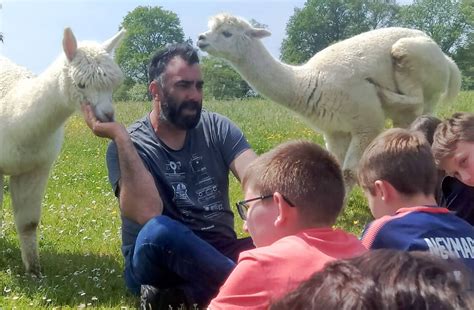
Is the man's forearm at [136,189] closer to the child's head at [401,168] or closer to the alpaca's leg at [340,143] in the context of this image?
the child's head at [401,168]

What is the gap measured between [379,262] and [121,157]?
3200 millimetres

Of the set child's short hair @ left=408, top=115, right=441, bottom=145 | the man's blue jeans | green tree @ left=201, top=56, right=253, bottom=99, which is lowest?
green tree @ left=201, top=56, right=253, bottom=99

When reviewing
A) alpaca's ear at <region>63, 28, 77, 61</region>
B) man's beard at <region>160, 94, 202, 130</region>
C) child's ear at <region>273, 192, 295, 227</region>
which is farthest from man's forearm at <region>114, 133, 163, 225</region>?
child's ear at <region>273, 192, 295, 227</region>

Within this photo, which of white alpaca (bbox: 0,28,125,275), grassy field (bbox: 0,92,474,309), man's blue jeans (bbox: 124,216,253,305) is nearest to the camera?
man's blue jeans (bbox: 124,216,253,305)

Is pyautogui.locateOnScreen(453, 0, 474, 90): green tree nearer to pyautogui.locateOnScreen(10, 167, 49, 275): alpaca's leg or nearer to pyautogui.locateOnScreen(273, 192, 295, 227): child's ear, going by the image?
pyautogui.locateOnScreen(10, 167, 49, 275): alpaca's leg

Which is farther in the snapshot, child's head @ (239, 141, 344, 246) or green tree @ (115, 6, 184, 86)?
green tree @ (115, 6, 184, 86)

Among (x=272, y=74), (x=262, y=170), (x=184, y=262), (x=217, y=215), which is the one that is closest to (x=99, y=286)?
(x=217, y=215)

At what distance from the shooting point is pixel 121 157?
13.9 feet

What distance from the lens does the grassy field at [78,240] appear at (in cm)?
495

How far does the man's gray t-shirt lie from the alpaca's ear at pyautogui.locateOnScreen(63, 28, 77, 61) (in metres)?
0.91

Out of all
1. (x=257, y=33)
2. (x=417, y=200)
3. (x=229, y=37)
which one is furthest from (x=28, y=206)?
(x=417, y=200)

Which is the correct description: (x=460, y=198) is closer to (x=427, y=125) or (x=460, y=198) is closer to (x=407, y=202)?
(x=427, y=125)

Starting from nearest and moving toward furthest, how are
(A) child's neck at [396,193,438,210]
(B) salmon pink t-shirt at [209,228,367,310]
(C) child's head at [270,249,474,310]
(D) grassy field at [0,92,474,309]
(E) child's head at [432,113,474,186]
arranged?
(C) child's head at [270,249,474,310], (B) salmon pink t-shirt at [209,228,367,310], (A) child's neck at [396,193,438,210], (E) child's head at [432,113,474,186], (D) grassy field at [0,92,474,309]

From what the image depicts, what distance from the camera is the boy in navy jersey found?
2.79 meters
